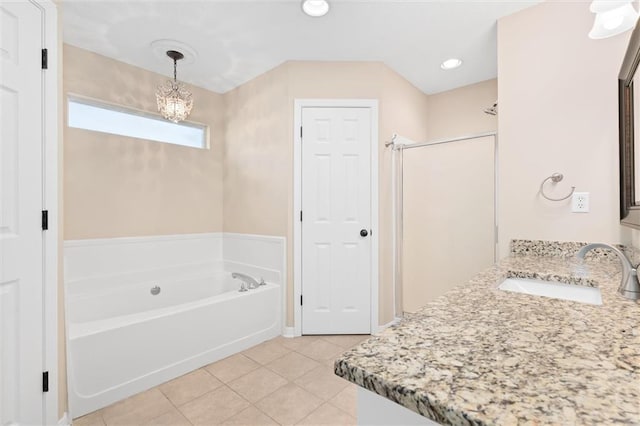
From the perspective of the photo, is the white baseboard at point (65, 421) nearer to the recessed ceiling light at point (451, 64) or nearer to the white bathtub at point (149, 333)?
the white bathtub at point (149, 333)

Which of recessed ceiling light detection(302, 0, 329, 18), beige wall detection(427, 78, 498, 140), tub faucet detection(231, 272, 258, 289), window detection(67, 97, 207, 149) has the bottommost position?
tub faucet detection(231, 272, 258, 289)

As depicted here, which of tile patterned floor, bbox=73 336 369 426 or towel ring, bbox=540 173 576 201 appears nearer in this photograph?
tile patterned floor, bbox=73 336 369 426

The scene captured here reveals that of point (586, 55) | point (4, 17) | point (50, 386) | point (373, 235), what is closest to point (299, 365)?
point (373, 235)

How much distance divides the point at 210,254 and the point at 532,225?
3.01 meters

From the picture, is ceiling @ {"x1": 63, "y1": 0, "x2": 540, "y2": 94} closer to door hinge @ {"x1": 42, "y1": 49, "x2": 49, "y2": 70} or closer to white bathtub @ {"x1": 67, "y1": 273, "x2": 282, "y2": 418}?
door hinge @ {"x1": 42, "y1": 49, "x2": 49, "y2": 70}

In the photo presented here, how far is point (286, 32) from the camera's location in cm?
231

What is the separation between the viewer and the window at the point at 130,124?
2553 mm

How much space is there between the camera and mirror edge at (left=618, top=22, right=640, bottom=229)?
129 cm

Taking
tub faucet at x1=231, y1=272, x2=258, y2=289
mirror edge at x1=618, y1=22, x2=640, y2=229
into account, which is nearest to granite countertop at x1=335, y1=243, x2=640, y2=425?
mirror edge at x1=618, y1=22, x2=640, y2=229

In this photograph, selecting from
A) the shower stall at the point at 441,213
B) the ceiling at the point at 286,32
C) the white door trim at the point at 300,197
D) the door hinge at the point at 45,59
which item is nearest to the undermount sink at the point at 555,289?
the shower stall at the point at 441,213

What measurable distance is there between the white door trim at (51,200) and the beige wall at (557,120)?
262 cm

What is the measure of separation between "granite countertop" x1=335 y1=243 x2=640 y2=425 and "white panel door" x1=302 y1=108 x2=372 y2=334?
1.85 meters

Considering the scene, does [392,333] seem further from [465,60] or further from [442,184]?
[465,60]

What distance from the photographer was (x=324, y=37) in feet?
7.74
